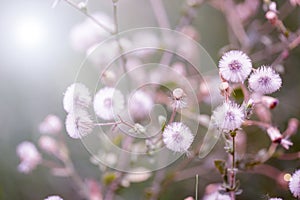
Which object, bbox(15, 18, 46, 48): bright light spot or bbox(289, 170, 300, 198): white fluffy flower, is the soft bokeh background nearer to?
bbox(15, 18, 46, 48): bright light spot

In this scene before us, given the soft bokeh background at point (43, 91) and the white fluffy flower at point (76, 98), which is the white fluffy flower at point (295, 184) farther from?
the soft bokeh background at point (43, 91)

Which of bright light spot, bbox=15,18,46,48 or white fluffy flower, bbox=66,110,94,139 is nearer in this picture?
white fluffy flower, bbox=66,110,94,139

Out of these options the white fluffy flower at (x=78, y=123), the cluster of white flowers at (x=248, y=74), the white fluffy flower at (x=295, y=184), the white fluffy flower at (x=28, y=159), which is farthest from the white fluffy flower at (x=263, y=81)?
the white fluffy flower at (x=28, y=159)

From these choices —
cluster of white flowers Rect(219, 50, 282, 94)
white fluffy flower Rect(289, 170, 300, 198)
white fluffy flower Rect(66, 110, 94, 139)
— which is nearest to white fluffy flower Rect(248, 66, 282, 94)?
cluster of white flowers Rect(219, 50, 282, 94)

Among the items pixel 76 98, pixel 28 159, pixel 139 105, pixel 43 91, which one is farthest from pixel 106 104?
pixel 43 91

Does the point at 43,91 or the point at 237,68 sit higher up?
the point at 43,91

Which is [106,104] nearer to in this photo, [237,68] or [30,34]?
[237,68]
